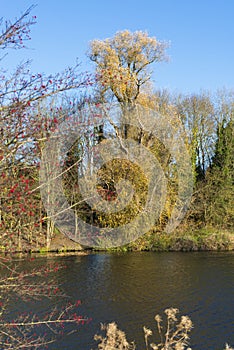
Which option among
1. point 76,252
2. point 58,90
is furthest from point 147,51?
point 58,90

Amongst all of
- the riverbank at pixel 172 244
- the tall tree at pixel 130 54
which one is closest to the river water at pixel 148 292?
the riverbank at pixel 172 244

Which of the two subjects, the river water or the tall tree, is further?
the tall tree

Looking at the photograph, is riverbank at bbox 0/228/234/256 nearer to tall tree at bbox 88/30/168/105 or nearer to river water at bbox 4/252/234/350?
river water at bbox 4/252/234/350

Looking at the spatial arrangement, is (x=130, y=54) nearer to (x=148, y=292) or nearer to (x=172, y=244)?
(x=172, y=244)

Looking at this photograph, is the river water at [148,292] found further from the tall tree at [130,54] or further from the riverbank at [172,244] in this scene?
the tall tree at [130,54]

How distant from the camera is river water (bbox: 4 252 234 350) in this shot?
9109 millimetres

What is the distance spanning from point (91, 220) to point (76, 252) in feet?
6.12

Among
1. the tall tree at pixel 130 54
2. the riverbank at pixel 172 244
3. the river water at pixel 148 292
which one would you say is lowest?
the river water at pixel 148 292

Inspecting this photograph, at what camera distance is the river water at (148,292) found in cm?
911

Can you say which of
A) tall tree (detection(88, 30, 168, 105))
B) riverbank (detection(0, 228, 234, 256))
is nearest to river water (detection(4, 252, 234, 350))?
riverbank (detection(0, 228, 234, 256))

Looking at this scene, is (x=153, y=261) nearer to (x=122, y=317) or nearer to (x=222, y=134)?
(x=122, y=317)

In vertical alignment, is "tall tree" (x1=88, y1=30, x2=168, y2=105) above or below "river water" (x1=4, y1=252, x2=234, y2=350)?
above

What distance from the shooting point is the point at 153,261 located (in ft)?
64.2

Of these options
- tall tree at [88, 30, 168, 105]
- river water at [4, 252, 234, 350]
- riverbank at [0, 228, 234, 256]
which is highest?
tall tree at [88, 30, 168, 105]
